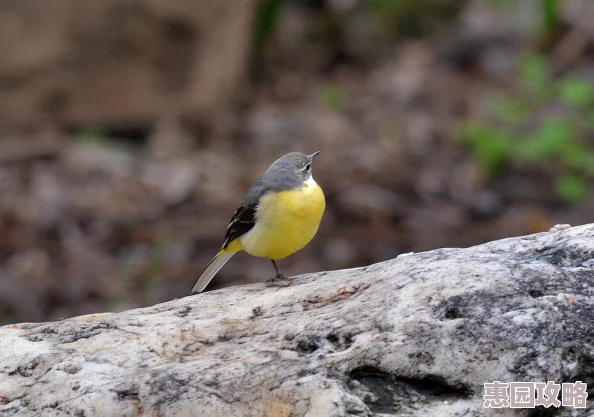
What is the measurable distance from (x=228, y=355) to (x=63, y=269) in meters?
5.65

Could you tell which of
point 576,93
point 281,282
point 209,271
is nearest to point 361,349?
point 281,282

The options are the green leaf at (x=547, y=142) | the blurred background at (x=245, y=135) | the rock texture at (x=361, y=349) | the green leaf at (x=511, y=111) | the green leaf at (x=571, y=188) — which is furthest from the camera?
the green leaf at (x=511, y=111)

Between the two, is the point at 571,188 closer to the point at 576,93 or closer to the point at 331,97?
the point at 576,93

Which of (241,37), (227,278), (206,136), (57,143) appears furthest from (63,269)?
(241,37)

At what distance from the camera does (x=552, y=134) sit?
10.2 m

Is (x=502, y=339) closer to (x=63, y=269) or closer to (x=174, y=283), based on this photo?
(x=174, y=283)

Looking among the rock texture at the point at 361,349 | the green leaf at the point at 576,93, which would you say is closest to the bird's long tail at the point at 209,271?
the rock texture at the point at 361,349

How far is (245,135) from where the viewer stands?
12.4 m

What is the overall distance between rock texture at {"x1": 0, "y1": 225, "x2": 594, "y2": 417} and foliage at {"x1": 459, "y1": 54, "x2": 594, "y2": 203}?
229 inches

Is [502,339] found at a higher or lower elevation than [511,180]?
lower

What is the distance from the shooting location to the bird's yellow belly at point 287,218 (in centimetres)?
523

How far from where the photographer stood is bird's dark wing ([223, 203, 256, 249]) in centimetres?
546

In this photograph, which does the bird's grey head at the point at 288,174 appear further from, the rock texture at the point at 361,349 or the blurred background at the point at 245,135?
the blurred background at the point at 245,135

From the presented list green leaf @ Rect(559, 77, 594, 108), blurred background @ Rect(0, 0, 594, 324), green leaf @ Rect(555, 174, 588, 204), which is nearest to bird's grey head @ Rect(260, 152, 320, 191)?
blurred background @ Rect(0, 0, 594, 324)
